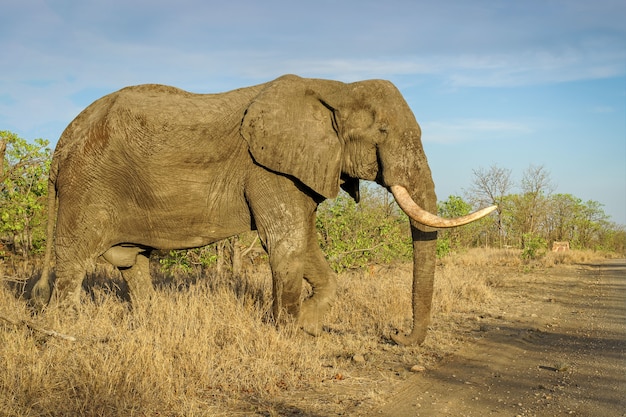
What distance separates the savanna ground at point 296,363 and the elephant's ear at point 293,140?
171 cm

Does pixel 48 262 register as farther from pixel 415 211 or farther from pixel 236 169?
pixel 415 211

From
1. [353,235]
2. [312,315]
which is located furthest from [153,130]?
[353,235]

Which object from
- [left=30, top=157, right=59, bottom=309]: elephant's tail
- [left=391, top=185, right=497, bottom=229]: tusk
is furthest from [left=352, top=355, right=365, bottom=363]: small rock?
[left=30, top=157, right=59, bottom=309]: elephant's tail

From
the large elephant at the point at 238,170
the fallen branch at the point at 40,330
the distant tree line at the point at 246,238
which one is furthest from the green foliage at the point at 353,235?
the fallen branch at the point at 40,330

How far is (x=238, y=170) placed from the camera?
286 inches

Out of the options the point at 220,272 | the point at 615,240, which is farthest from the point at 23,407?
the point at 615,240

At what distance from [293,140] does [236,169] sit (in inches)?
29.3

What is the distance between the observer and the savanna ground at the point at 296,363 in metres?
4.83

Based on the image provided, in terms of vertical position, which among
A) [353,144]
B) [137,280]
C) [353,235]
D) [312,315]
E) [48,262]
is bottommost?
[312,315]

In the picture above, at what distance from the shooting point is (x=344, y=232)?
43.3 ft

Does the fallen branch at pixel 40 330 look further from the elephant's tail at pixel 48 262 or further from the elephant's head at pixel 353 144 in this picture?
the elephant's head at pixel 353 144

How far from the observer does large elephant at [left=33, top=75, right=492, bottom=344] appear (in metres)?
7.01

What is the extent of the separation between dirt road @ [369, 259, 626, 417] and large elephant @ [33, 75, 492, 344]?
3.40 ft

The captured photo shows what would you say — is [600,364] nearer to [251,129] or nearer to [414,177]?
[414,177]
